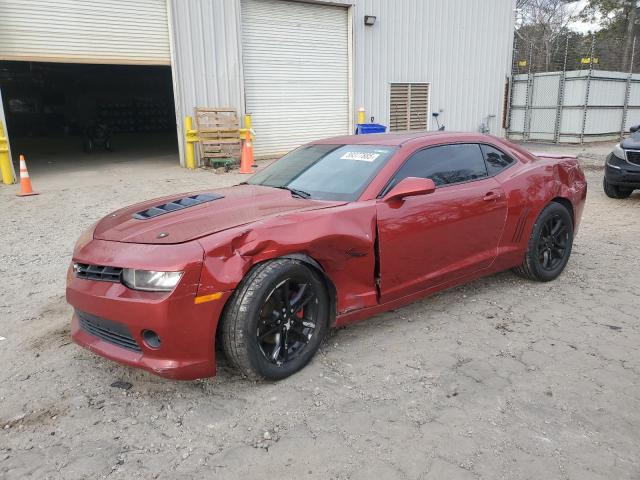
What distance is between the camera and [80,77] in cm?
2883

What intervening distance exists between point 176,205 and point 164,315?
108 centimetres

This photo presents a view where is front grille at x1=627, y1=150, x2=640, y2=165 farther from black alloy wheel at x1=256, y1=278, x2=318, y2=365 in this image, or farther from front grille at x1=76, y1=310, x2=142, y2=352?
front grille at x1=76, y1=310, x2=142, y2=352

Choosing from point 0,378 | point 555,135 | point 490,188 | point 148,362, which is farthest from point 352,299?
point 555,135

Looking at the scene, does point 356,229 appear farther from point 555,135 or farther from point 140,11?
point 555,135

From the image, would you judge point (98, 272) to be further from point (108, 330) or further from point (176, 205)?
point (176, 205)

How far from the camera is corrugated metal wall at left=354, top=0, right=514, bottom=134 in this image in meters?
15.0

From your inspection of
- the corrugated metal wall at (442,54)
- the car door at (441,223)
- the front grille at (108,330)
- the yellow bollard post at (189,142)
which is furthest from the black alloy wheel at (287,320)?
the corrugated metal wall at (442,54)

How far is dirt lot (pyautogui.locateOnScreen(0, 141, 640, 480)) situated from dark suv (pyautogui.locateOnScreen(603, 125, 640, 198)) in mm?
4515

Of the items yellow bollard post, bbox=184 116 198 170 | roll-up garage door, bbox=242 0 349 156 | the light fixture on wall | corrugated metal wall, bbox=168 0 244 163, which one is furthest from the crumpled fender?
the light fixture on wall

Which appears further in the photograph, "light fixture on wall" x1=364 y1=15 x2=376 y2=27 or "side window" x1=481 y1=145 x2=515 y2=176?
"light fixture on wall" x1=364 y1=15 x2=376 y2=27

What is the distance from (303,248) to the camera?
298 centimetres

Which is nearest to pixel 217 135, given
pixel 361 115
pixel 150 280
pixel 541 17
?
pixel 361 115

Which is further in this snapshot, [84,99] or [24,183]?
[84,99]

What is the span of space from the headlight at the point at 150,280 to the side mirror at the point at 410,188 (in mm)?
1509
